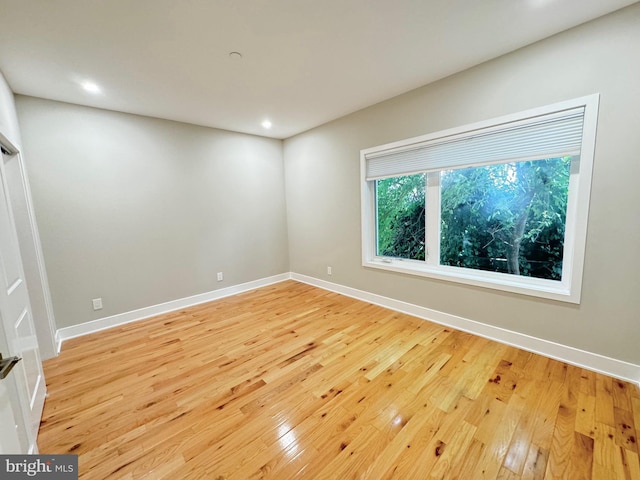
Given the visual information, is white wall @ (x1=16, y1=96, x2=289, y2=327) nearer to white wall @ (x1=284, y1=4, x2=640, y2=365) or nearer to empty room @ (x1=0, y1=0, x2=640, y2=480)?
empty room @ (x1=0, y1=0, x2=640, y2=480)

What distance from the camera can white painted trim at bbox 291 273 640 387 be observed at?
6.20 ft

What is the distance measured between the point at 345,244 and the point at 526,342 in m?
2.24

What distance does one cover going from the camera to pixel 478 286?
2.54 meters

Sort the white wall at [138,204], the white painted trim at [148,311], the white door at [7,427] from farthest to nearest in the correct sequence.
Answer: the white painted trim at [148,311]
the white wall at [138,204]
the white door at [7,427]

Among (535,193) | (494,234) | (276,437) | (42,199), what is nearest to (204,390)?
(276,437)

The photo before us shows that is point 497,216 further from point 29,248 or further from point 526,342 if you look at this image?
point 29,248

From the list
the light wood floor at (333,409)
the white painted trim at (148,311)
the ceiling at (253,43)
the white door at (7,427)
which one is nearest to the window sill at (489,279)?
the light wood floor at (333,409)

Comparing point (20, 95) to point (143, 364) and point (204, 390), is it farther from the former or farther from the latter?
point (204, 390)

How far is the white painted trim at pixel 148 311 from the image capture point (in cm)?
281

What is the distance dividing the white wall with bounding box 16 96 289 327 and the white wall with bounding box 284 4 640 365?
215 cm

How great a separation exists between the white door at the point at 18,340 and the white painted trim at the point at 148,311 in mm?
1103

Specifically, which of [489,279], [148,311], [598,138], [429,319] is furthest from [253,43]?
[148,311]

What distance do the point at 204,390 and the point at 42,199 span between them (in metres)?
2.60

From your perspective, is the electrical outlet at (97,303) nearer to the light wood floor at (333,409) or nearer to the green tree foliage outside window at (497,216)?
the light wood floor at (333,409)
